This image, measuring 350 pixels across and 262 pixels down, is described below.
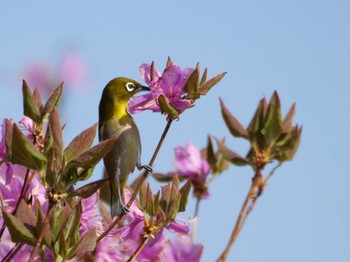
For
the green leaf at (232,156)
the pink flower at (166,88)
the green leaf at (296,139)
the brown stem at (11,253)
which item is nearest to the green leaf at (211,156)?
the green leaf at (232,156)

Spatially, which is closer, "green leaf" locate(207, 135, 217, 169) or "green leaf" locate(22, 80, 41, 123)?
"green leaf" locate(22, 80, 41, 123)

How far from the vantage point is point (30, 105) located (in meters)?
1.42

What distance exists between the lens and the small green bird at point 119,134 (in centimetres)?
154

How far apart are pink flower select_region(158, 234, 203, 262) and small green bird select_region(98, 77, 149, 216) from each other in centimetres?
15

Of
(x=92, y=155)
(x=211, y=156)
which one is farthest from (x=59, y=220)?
(x=211, y=156)

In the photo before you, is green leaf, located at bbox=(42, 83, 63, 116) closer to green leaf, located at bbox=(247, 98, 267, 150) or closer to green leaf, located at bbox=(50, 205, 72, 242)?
green leaf, located at bbox=(50, 205, 72, 242)

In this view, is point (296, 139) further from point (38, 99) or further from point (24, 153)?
point (24, 153)

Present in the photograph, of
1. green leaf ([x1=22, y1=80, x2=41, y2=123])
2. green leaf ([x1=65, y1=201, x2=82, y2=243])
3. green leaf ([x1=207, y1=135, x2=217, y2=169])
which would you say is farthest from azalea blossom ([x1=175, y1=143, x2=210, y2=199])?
green leaf ([x1=65, y1=201, x2=82, y2=243])

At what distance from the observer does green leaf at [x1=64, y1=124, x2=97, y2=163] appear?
1286 mm

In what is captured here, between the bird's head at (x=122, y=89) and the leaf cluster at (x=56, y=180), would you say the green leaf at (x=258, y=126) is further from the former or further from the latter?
the leaf cluster at (x=56, y=180)

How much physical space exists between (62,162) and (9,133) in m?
0.09

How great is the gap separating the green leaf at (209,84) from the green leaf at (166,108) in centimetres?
7

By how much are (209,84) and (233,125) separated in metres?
0.19

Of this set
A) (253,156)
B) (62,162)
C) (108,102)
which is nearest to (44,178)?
(62,162)
